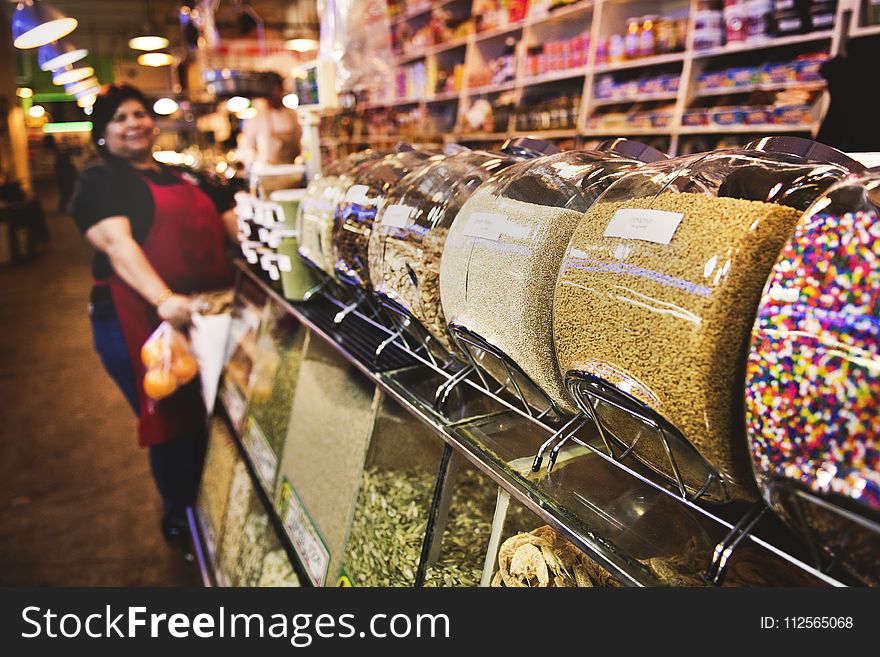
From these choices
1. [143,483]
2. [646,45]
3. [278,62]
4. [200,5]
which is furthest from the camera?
[278,62]

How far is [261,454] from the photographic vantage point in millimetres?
1757

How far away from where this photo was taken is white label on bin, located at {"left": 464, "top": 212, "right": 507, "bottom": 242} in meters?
0.77

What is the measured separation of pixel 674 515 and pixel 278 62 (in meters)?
9.51

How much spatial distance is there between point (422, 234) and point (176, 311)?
2.18 metres

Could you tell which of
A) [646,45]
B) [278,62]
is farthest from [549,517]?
[278,62]

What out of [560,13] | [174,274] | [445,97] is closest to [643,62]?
[560,13]

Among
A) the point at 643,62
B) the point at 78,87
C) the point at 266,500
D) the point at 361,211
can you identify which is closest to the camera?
the point at 361,211

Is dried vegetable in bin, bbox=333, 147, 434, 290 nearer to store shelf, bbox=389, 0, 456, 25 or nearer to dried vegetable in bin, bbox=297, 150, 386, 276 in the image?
dried vegetable in bin, bbox=297, 150, 386, 276

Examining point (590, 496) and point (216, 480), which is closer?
point (590, 496)

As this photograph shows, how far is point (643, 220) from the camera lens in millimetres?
591

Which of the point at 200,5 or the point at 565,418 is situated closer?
the point at 565,418

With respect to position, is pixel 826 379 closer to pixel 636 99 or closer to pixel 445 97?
pixel 636 99

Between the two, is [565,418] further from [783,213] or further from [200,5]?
[200,5]

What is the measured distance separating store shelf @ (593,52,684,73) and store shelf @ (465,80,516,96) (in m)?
0.84
